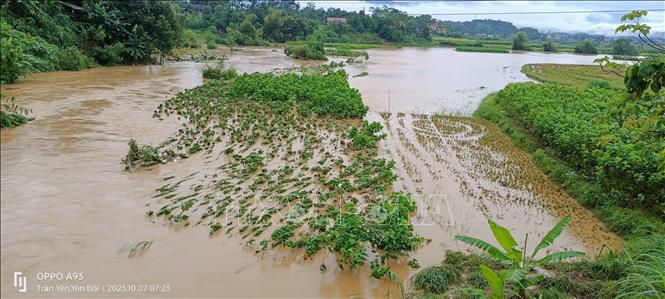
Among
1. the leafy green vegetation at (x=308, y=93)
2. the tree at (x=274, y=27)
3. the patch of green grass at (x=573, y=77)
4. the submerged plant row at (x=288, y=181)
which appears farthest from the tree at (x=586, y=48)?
the submerged plant row at (x=288, y=181)

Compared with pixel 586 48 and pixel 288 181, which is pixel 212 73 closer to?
pixel 288 181

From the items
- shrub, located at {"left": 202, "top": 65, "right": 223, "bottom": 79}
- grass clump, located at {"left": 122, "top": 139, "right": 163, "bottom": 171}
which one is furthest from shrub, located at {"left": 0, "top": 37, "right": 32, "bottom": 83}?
shrub, located at {"left": 202, "top": 65, "right": 223, "bottom": 79}

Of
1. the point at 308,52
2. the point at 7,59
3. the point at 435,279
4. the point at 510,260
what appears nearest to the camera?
the point at 7,59

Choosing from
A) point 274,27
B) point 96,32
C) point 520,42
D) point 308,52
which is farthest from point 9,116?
point 520,42

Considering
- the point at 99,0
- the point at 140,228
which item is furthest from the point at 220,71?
the point at 140,228

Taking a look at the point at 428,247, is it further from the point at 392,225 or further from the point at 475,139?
the point at 475,139
